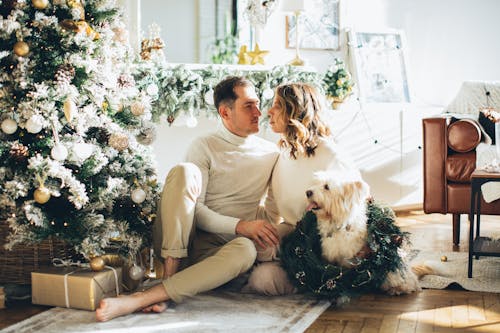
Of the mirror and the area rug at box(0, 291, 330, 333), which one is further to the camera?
the mirror

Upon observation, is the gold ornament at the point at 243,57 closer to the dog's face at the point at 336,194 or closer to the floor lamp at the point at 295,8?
the floor lamp at the point at 295,8

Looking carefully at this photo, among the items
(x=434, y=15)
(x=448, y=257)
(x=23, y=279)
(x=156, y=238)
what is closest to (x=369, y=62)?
(x=434, y=15)

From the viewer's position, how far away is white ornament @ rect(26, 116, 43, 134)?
2.62 m

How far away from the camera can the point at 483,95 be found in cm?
504

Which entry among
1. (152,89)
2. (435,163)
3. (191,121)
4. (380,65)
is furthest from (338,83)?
(152,89)

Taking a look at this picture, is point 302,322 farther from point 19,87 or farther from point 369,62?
point 369,62

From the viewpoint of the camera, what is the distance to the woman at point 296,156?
2883mm

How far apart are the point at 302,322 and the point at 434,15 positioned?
3.89 metres

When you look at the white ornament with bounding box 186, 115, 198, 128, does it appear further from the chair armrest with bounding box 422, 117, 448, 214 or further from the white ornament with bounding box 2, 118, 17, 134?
the white ornament with bounding box 2, 118, 17, 134

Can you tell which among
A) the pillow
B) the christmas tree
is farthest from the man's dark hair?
the pillow

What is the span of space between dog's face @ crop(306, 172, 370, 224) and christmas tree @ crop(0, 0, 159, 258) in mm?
734

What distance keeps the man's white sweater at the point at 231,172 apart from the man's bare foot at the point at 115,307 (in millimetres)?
541

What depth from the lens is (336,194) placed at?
2.71 metres

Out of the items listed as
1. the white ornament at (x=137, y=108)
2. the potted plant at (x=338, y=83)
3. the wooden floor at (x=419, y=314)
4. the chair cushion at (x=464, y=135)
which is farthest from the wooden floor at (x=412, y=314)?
Result: the potted plant at (x=338, y=83)
